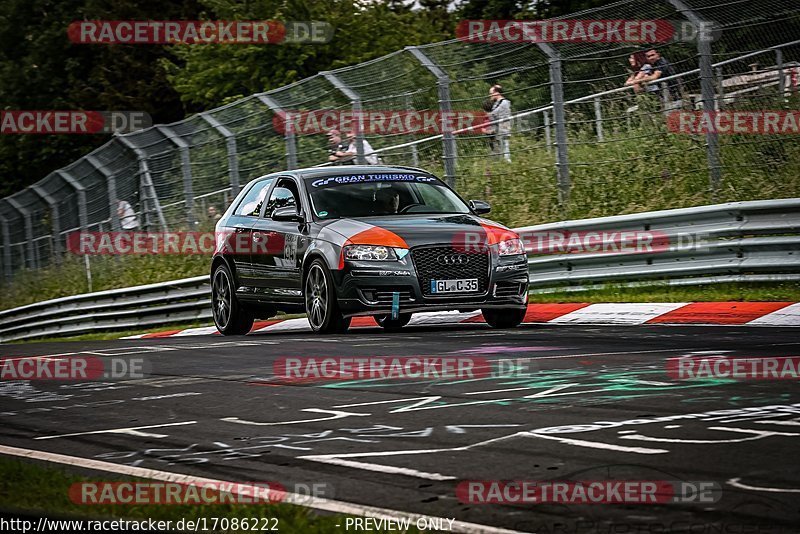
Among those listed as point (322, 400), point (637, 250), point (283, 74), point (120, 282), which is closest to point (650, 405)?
point (322, 400)

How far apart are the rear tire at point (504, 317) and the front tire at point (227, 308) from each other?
3170mm

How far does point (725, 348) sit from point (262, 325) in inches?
371

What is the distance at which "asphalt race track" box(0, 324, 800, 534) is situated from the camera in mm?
4750

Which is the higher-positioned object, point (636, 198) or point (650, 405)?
point (636, 198)

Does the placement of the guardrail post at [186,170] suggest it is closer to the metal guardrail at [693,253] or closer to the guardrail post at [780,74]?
the metal guardrail at [693,253]

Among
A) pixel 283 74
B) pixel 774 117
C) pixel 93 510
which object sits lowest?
pixel 93 510

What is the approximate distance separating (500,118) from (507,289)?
5100 millimetres

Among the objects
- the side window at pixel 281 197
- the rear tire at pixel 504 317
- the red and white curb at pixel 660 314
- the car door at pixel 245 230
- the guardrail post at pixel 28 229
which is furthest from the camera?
the guardrail post at pixel 28 229

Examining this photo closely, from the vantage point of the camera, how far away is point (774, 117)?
50.3 ft

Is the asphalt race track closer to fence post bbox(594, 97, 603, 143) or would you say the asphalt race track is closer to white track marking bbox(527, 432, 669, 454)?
white track marking bbox(527, 432, 669, 454)

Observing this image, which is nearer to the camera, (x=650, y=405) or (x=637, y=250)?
(x=650, y=405)

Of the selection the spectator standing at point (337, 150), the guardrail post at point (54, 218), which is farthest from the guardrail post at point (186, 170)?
the guardrail post at point (54, 218)

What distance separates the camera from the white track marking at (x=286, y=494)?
174 inches

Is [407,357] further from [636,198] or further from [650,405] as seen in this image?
[636,198]
